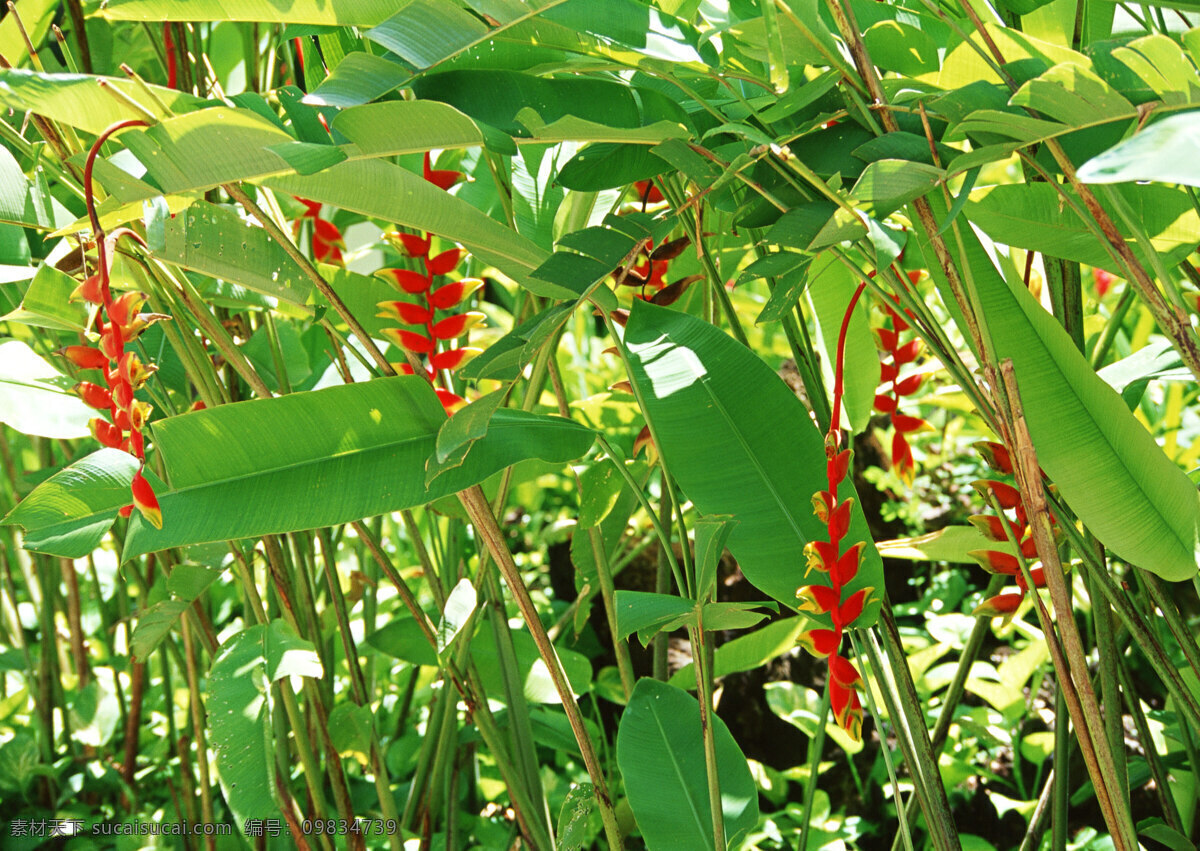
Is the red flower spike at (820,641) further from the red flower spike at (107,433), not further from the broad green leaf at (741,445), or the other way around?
the red flower spike at (107,433)

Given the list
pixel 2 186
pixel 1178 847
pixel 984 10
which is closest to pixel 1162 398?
pixel 1178 847

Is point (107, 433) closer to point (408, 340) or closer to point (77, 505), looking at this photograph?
point (77, 505)

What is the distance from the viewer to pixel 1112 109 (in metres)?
0.30

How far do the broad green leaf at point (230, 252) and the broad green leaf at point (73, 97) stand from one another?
0.20ft

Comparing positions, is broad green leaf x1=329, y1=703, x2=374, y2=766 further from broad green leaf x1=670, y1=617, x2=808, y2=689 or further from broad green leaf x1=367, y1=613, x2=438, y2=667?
broad green leaf x1=670, y1=617, x2=808, y2=689

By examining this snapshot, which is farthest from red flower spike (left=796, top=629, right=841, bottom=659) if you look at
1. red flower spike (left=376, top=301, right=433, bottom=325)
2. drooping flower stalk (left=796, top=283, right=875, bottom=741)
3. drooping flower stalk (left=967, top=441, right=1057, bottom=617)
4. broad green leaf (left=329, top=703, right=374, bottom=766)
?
broad green leaf (left=329, top=703, right=374, bottom=766)

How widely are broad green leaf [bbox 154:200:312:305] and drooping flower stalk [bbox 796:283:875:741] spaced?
0.29m

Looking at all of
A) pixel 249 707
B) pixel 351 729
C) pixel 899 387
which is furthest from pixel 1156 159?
pixel 351 729

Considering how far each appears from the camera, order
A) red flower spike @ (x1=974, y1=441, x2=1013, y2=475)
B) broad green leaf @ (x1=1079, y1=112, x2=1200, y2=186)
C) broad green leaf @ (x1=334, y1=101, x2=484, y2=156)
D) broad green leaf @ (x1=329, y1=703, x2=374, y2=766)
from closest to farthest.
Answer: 1. broad green leaf @ (x1=1079, y1=112, x2=1200, y2=186)
2. broad green leaf @ (x1=334, y1=101, x2=484, y2=156)
3. red flower spike @ (x1=974, y1=441, x2=1013, y2=475)
4. broad green leaf @ (x1=329, y1=703, x2=374, y2=766)

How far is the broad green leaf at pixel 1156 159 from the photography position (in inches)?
8.3

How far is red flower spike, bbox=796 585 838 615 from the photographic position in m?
0.45

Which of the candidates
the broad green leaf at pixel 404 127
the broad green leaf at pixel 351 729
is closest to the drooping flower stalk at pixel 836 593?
the broad green leaf at pixel 404 127

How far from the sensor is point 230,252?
45cm

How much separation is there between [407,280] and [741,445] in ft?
0.80
